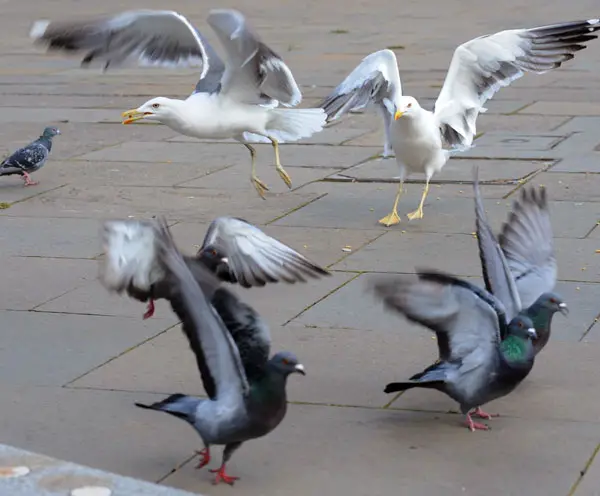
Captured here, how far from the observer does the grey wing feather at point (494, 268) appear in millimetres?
5707

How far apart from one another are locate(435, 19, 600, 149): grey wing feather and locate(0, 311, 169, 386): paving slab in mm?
3569

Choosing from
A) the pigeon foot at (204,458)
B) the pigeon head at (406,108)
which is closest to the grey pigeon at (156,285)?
the pigeon foot at (204,458)

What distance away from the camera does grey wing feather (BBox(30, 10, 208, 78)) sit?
366 inches

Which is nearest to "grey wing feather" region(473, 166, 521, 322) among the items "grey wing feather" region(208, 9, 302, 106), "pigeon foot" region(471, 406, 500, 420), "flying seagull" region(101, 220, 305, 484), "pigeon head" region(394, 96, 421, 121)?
"pigeon foot" region(471, 406, 500, 420)

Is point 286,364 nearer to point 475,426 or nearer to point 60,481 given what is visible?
point 60,481

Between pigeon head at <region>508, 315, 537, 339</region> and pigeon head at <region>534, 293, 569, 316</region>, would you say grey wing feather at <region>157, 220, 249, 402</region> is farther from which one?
pigeon head at <region>534, 293, 569, 316</region>

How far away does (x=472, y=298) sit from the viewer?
17.1 feet

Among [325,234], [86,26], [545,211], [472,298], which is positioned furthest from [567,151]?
[472,298]

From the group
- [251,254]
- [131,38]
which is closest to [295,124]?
[131,38]

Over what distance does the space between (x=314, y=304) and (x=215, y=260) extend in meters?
2.22

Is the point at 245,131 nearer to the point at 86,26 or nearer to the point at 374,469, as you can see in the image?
the point at 86,26

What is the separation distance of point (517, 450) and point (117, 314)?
281 centimetres

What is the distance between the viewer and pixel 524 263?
629cm

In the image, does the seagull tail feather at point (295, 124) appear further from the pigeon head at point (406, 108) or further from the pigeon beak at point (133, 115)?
the pigeon beak at point (133, 115)
